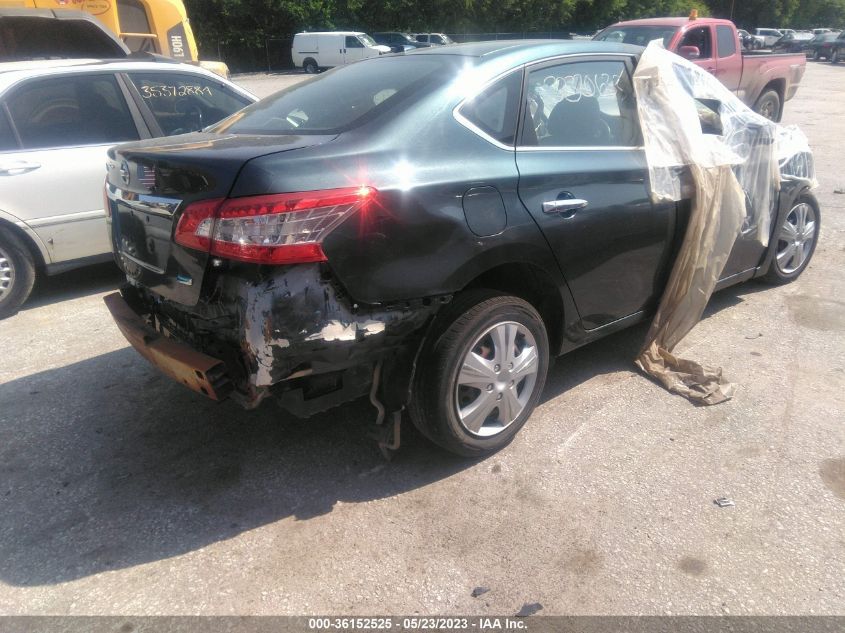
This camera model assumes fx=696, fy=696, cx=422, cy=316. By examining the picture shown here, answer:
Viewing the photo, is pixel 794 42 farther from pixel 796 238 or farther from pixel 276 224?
pixel 276 224

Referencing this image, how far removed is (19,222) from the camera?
4.80m

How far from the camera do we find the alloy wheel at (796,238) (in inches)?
197

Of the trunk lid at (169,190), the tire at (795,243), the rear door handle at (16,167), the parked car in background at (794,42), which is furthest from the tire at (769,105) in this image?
the parked car in background at (794,42)

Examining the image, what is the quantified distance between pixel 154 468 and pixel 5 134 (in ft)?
9.84

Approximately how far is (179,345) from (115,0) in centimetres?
943

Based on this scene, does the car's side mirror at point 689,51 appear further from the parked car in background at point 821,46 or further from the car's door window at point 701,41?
the parked car in background at point 821,46

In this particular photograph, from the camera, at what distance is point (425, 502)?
2.96 m

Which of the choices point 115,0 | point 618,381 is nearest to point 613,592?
point 618,381

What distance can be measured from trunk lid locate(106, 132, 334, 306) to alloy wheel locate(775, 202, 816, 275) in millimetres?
3771

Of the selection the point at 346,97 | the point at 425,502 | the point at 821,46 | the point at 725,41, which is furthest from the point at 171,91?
the point at 821,46

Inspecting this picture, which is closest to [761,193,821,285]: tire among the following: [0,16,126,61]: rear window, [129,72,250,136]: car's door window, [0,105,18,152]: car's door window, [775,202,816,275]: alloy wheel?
[775,202,816,275]: alloy wheel

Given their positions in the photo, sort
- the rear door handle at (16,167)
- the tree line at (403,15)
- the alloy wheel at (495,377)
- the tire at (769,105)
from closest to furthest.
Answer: the alloy wheel at (495,377)
the rear door handle at (16,167)
the tire at (769,105)
the tree line at (403,15)

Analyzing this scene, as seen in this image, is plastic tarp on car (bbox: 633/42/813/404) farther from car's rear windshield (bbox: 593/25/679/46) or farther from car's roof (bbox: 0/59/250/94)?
car's rear windshield (bbox: 593/25/679/46)

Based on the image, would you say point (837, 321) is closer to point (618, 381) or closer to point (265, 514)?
point (618, 381)
